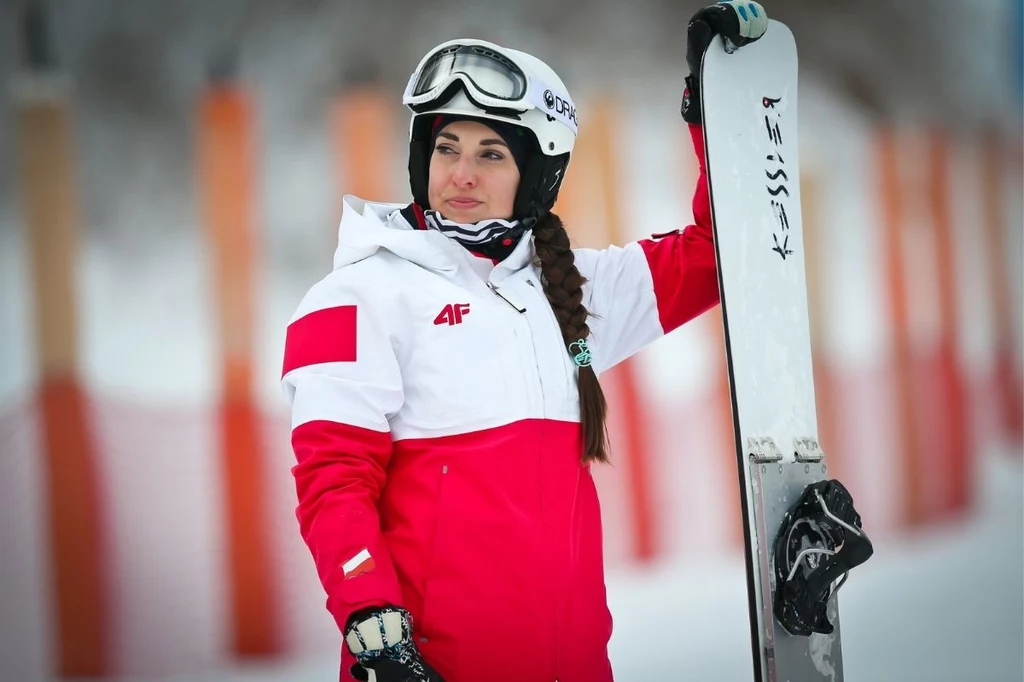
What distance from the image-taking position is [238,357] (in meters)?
3.63

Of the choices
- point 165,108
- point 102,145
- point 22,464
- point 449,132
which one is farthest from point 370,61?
point 449,132

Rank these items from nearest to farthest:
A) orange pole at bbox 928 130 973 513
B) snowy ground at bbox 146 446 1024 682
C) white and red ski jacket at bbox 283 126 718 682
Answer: white and red ski jacket at bbox 283 126 718 682 < snowy ground at bbox 146 446 1024 682 < orange pole at bbox 928 130 973 513

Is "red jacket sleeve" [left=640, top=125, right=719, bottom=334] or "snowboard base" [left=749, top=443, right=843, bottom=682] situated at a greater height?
"red jacket sleeve" [left=640, top=125, right=719, bottom=334]

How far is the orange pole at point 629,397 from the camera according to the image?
3.97 meters

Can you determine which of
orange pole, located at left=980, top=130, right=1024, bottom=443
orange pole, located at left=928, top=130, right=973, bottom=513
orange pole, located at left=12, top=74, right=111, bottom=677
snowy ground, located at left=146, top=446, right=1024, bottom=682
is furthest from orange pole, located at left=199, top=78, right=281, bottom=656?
orange pole, located at left=980, top=130, right=1024, bottom=443

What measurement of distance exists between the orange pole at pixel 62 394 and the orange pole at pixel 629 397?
1.84 meters

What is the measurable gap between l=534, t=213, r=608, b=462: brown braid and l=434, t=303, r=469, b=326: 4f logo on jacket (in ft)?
0.57

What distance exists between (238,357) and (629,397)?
4.70 feet

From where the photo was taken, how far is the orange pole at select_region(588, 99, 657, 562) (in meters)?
3.97

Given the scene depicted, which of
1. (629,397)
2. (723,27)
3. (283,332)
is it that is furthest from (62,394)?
(723,27)

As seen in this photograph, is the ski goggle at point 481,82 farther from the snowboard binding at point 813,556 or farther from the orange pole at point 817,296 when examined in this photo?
the orange pole at point 817,296

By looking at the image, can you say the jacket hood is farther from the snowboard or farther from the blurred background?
the blurred background

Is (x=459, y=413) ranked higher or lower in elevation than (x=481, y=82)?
lower

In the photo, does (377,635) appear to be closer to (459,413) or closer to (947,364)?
(459,413)
